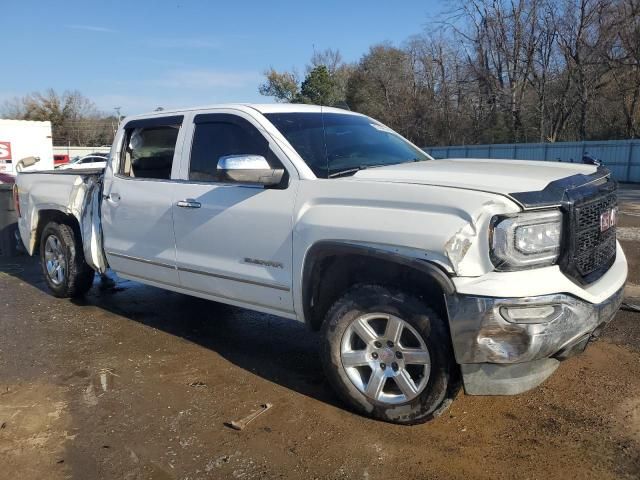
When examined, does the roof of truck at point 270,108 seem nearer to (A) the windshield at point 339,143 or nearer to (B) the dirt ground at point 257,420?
(A) the windshield at point 339,143

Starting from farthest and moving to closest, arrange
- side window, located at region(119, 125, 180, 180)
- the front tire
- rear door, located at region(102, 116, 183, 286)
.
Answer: side window, located at region(119, 125, 180, 180) → rear door, located at region(102, 116, 183, 286) → the front tire

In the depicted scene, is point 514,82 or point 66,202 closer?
point 66,202

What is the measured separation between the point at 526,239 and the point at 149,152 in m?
3.53

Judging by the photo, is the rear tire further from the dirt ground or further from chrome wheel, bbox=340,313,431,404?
chrome wheel, bbox=340,313,431,404

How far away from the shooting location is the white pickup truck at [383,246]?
2.88 metres

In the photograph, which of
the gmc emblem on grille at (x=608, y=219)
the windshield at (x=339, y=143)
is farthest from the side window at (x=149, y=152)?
the gmc emblem on grille at (x=608, y=219)

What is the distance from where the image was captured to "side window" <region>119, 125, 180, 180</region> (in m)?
4.79

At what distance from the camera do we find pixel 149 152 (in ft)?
16.8

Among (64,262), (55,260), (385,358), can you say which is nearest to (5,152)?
(55,260)

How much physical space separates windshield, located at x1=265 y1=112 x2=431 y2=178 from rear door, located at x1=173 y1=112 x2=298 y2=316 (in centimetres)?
20

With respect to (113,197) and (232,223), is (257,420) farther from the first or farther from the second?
(113,197)

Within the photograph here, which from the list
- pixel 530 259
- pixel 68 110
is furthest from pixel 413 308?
pixel 68 110

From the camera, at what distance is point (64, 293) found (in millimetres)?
6359

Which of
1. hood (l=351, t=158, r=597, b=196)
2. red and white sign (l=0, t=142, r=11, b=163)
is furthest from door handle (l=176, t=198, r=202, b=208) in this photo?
red and white sign (l=0, t=142, r=11, b=163)
